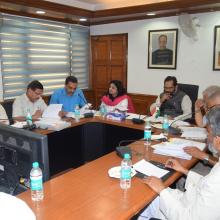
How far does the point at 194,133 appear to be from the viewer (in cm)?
249

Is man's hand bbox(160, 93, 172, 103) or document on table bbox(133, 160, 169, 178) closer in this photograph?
document on table bbox(133, 160, 169, 178)

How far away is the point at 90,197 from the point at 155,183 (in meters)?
0.38

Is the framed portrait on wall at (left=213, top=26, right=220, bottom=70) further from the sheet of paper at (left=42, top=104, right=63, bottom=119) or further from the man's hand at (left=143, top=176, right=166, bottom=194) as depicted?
the man's hand at (left=143, top=176, right=166, bottom=194)

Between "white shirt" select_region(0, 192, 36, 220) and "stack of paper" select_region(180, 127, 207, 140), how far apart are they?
190cm

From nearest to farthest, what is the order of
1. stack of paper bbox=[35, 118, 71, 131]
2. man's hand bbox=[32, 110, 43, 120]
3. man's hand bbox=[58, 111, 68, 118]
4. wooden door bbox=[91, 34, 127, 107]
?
stack of paper bbox=[35, 118, 71, 131] → man's hand bbox=[32, 110, 43, 120] → man's hand bbox=[58, 111, 68, 118] → wooden door bbox=[91, 34, 127, 107]

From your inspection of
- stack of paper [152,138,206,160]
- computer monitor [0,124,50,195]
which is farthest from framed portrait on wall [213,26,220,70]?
computer monitor [0,124,50,195]

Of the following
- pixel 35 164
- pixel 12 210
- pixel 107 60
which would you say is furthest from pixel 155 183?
pixel 107 60

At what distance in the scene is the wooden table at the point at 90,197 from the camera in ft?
3.94

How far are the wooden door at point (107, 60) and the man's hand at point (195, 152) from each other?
3325 millimetres

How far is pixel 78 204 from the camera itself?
128 cm

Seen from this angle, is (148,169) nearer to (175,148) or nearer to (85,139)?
(175,148)

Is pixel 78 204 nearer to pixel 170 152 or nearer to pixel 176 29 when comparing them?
pixel 170 152

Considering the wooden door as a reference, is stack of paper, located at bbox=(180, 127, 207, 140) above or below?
below

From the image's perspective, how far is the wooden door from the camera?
5.16 meters
